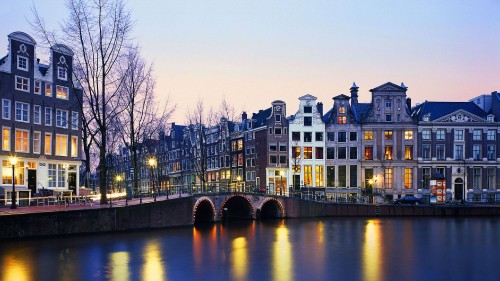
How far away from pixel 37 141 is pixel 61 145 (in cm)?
306

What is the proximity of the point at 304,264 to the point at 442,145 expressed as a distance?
56375mm

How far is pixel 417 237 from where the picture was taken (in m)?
43.2

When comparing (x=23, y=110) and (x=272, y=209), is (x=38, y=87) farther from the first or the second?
(x=272, y=209)

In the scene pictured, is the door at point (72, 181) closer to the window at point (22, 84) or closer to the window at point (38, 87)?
the window at point (38, 87)

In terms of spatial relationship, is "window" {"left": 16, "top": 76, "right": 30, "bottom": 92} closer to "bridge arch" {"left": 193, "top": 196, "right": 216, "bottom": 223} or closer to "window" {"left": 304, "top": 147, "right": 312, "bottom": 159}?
"bridge arch" {"left": 193, "top": 196, "right": 216, "bottom": 223}

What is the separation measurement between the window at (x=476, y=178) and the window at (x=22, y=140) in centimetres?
6055

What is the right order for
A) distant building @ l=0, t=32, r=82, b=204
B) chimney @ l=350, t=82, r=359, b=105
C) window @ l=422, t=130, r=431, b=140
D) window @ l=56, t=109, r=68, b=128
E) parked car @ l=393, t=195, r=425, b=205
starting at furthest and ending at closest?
chimney @ l=350, t=82, r=359, b=105, window @ l=422, t=130, r=431, b=140, parked car @ l=393, t=195, r=425, b=205, window @ l=56, t=109, r=68, b=128, distant building @ l=0, t=32, r=82, b=204

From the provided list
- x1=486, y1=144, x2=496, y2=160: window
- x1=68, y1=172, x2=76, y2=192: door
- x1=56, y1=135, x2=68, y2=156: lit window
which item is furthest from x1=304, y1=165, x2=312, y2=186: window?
x1=56, y1=135, x2=68, y2=156: lit window

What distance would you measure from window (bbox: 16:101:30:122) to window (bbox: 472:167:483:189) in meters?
60.8

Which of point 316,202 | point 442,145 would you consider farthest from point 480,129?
point 316,202

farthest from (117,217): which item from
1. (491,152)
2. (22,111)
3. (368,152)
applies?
(491,152)

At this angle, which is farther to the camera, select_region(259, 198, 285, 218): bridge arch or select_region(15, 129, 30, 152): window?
select_region(259, 198, 285, 218): bridge arch

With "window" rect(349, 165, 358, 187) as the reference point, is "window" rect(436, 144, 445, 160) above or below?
above

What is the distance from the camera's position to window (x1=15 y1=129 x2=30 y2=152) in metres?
46.3
